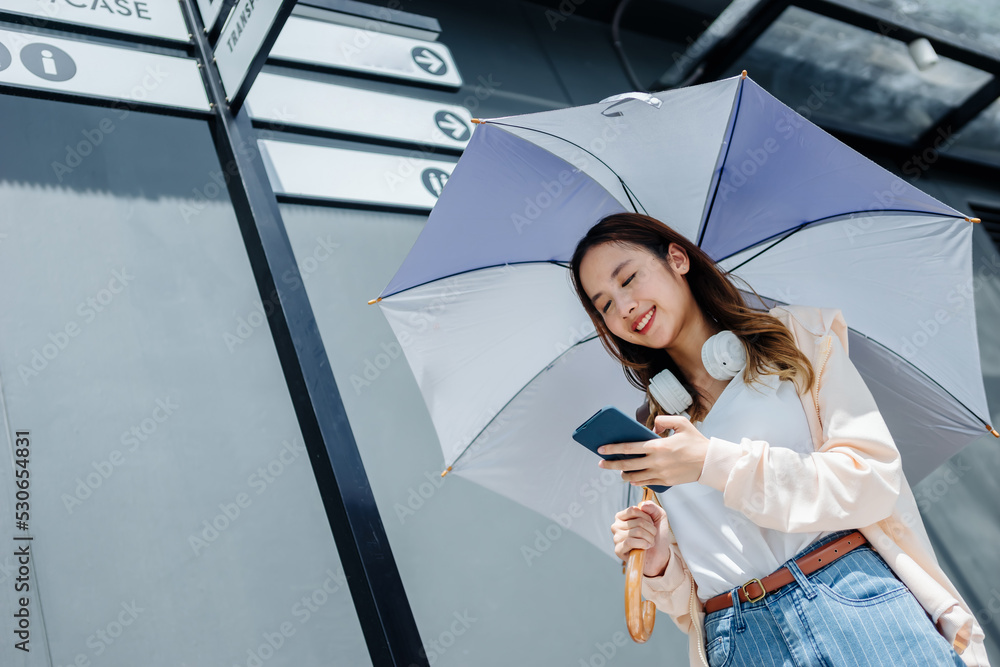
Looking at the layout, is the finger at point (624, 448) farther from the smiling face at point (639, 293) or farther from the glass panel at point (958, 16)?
the glass panel at point (958, 16)

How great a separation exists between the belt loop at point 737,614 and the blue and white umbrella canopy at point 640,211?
2.15ft

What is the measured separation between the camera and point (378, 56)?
13.4ft

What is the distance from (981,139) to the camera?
5.73m

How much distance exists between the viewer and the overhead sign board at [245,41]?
2.01 metres

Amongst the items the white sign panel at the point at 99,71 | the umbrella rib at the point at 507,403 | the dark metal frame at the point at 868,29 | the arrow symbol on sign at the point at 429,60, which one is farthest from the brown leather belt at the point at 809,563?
the dark metal frame at the point at 868,29

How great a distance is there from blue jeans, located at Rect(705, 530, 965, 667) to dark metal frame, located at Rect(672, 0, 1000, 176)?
3.71 metres

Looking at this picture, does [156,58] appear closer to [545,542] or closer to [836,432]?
[545,542]

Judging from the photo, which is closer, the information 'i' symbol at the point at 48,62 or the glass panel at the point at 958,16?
the information 'i' symbol at the point at 48,62

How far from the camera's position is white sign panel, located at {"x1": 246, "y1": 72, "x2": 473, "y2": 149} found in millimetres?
3674

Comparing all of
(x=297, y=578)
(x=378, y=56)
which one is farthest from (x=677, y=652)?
(x=378, y=56)

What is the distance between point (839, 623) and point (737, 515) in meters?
0.24

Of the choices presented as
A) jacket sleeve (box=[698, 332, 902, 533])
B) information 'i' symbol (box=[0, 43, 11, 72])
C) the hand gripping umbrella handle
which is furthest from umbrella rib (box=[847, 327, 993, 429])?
information 'i' symbol (box=[0, 43, 11, 72])

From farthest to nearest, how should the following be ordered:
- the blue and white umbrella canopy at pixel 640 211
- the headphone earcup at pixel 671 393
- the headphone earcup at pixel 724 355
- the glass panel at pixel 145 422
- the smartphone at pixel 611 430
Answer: the glass panel at pixel 145 422
the blue and white umbrella canopy at pixel 640 211
the headphone earcup at pixel 671 393
the headphone earcup at pixel 724 355
the smartphone at pixel 611 430

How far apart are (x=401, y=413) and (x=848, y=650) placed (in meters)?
2.27
